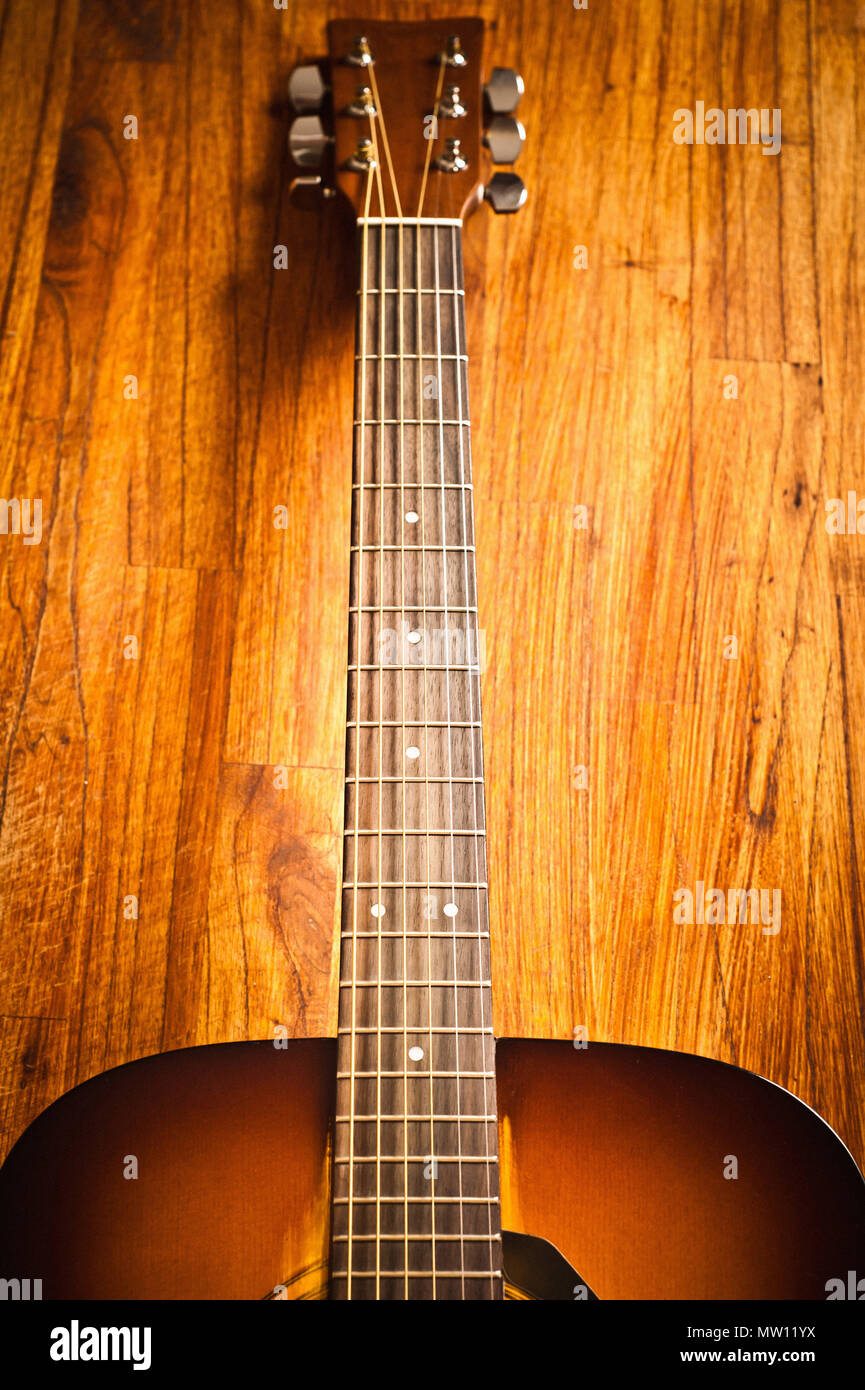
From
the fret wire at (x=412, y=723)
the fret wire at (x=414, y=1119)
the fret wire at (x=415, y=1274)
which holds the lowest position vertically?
the fret wire at (x=415, y=1274)

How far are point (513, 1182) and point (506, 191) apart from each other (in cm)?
107

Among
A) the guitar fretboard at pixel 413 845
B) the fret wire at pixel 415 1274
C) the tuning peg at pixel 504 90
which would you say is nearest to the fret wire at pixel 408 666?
the guitar fretboard at pixel 413 845

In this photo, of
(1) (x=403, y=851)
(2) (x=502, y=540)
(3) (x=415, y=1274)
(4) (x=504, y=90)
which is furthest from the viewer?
(2) (x=502, y=540)

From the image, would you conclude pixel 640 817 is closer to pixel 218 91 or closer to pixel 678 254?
pixel 678 254

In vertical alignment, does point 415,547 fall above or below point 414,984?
above

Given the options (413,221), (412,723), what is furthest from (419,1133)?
(413,221)

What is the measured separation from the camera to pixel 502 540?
129 centimetres

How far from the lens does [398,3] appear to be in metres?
1.40

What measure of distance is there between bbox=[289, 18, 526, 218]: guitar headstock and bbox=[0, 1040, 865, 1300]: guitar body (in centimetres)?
94

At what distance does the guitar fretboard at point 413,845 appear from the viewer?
0.86 m

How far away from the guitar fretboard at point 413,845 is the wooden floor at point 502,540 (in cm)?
21

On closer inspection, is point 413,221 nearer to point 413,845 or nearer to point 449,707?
point 449,707

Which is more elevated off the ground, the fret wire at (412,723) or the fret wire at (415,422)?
the fret wire at (415,422)

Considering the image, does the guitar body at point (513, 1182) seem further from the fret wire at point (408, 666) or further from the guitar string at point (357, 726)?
the fret wire at point (408, 666)
